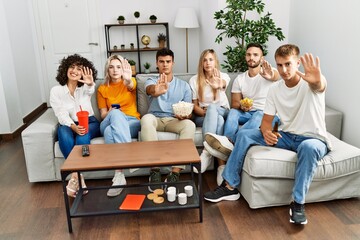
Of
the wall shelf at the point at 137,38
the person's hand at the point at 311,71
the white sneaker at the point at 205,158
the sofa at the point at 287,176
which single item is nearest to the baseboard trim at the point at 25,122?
the wall shelf at the point at 137,38

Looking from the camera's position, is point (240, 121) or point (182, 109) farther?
point (240, 121)

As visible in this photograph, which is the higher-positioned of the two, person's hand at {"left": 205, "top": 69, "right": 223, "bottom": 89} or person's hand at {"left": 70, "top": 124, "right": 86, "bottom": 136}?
person's hand at {"left": 205, "top": 69, "right": 223, "bottom": 89}

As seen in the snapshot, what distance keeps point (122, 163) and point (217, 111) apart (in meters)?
1.17

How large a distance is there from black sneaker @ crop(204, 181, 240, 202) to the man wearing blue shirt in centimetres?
32

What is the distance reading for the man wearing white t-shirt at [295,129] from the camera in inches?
85.6

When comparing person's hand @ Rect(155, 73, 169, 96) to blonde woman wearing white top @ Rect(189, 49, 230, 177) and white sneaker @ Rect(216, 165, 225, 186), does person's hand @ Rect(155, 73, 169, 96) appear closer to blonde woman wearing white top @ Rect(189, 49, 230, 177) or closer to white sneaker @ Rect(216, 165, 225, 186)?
blonde woman wearing white top @ Rect(189, 49, 230, 177)

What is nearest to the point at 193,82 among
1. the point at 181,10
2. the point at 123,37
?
the point at 181,10

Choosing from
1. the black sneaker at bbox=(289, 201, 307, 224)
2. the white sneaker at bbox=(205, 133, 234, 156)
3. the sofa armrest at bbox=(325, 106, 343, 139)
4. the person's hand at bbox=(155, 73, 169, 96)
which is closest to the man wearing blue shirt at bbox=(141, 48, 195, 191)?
the person's hand at bbox=(155, 73, 169, 96)

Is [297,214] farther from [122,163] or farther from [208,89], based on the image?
[208,89]

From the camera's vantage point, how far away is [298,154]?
2.23m

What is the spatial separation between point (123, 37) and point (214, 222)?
3.92 meters

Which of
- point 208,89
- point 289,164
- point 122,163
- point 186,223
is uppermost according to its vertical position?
point 208,89

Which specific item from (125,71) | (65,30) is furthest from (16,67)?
(125,71)

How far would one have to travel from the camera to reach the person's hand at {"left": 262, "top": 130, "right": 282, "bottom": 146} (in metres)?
2.33
